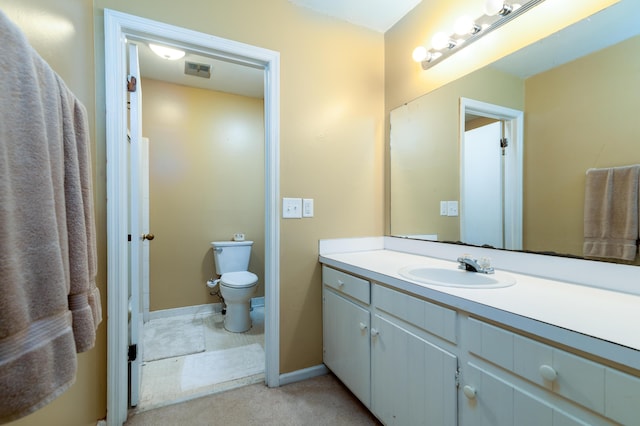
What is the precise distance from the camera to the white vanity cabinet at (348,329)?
1.37m

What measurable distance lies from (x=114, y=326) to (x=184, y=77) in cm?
227

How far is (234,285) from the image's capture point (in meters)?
2.36

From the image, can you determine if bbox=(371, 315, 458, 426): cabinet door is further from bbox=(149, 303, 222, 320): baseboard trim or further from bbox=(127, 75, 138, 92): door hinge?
bbox=(149, 303, 222, 320): baseboard trim

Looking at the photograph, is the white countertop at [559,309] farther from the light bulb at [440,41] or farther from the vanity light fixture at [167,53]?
the vanity light fixture at [167,53]

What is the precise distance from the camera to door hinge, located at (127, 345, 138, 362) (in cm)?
147

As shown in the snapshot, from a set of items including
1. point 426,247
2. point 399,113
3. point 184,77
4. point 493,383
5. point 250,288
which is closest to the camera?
point 493,383

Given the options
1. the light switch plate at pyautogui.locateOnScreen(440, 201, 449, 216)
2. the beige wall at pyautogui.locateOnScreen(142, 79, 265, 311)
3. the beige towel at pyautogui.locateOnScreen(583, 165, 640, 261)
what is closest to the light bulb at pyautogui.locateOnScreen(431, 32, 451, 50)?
the light switch plate at pyautogui.locateOnScreen(440, 201, 449, 216)

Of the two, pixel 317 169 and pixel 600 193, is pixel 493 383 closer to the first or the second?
pixel 600 193

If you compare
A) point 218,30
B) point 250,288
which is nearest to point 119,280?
point 250,288

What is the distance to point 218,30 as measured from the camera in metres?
1.53

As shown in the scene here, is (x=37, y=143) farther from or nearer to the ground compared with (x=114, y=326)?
farther from the ground

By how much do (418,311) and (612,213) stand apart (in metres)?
0.79

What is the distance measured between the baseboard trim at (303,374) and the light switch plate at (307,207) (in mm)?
1001

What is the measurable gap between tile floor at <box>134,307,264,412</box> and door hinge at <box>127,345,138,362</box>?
0.28 metres
